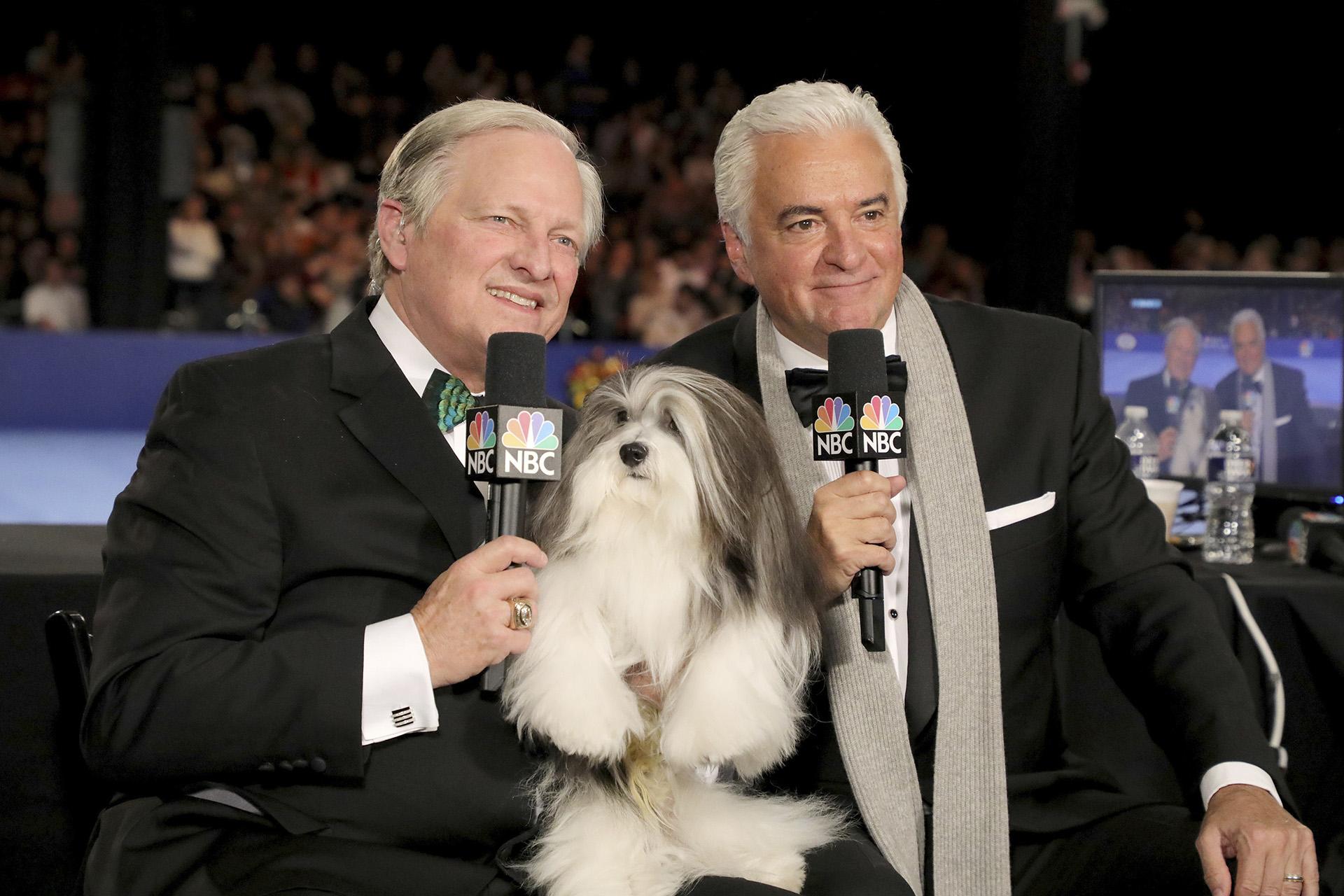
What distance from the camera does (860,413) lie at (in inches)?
87.5

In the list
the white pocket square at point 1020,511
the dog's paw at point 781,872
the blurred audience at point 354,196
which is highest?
the blurred audience at point 354,196

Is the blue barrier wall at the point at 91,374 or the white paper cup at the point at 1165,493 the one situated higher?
the blue barrier wall at the point at 91,374

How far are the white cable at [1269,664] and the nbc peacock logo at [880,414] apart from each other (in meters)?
1.45

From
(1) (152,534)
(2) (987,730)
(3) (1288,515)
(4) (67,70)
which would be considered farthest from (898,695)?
(4) (67,70)

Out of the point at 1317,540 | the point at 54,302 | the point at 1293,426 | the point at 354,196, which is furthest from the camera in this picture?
the point at 354,196

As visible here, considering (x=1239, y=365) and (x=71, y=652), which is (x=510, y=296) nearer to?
(x=71, y=652)

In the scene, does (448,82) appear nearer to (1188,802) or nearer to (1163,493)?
(1163,493)

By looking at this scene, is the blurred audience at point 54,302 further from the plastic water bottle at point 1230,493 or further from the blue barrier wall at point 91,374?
the plastic water bottle at point 1230,493

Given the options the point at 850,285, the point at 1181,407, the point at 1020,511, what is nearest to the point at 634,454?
the point at 850,285

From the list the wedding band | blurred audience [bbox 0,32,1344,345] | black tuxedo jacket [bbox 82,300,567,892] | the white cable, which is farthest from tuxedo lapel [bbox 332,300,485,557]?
blurred audience [bbox 0,32,1344,345]


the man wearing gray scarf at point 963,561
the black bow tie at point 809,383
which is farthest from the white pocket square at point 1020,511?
the black bow tie at point 809,383

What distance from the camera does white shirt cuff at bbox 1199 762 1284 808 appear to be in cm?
234

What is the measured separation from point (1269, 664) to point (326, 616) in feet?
7.19

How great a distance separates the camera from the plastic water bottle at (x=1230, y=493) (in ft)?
11.9
